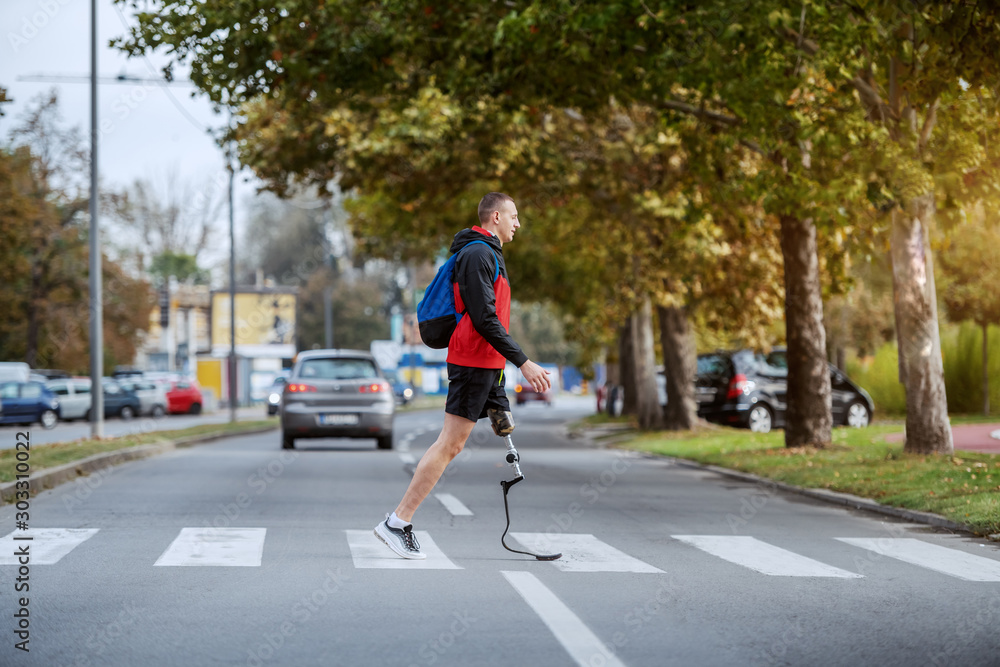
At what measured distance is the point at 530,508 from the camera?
10938 mm

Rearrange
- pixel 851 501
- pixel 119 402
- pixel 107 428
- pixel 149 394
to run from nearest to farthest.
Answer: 1. pixel 851 501
2. pixel 107 428
3. pixel 119 402
4. pixel 149 394

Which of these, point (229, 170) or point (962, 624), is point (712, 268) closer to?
point (229, 170)

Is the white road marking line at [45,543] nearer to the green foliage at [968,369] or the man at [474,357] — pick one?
the man at [474,357]

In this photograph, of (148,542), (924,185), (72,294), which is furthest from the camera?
(72,294)

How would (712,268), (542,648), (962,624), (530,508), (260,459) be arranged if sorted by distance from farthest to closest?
(712,268), (260,459), (530,508), (962,624), (542,648)

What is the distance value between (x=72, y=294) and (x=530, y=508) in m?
41.4

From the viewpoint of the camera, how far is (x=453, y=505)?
438 inches

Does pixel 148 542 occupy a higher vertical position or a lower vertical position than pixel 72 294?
lower

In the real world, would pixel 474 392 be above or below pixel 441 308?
below

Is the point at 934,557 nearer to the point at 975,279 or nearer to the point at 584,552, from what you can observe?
the point at 584,552

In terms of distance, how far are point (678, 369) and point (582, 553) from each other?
59.4 ft

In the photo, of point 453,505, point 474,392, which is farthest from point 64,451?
point 474,392

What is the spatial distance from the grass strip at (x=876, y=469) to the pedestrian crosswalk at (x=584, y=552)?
136cm

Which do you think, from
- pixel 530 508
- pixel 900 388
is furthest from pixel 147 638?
pixel 900 388
